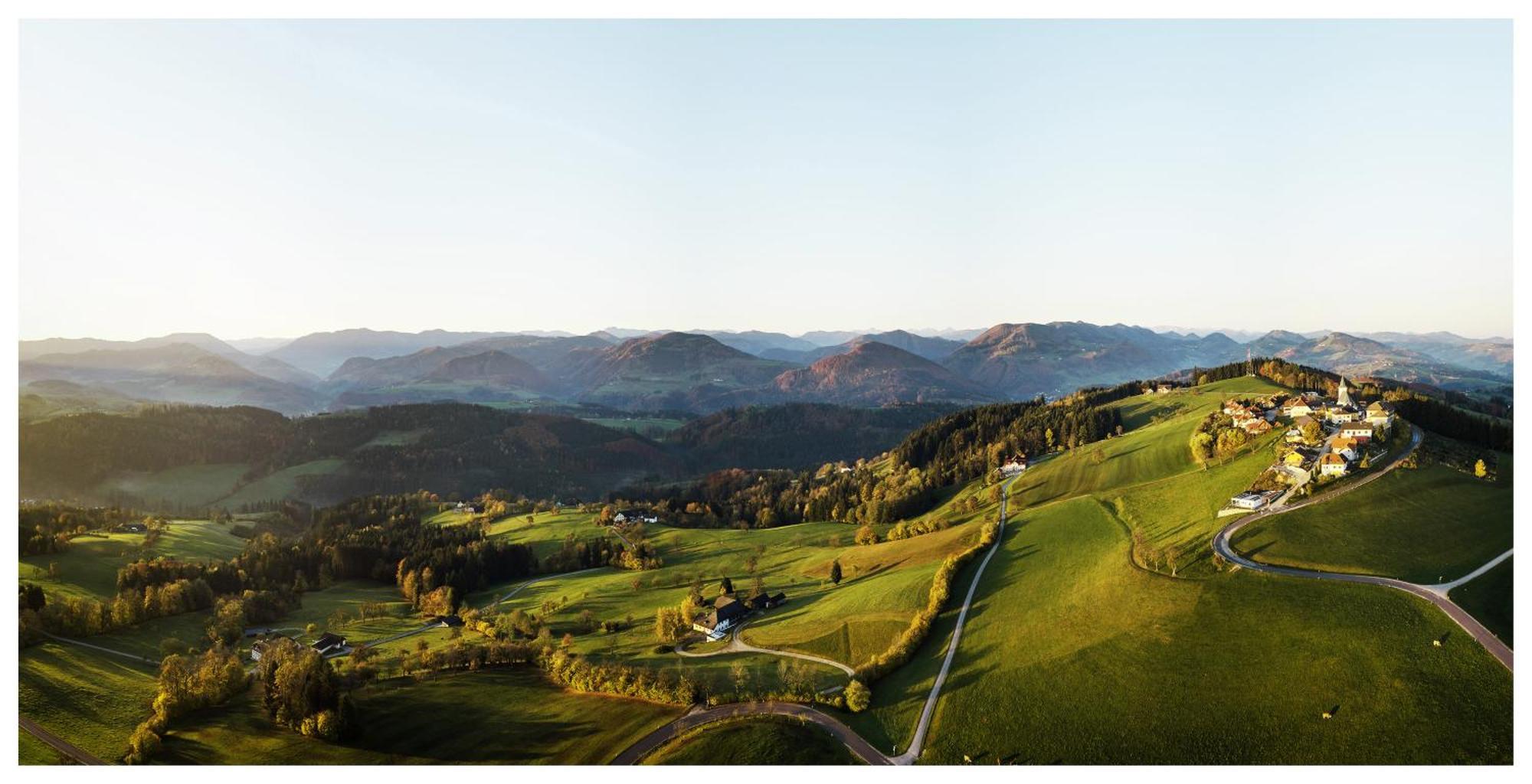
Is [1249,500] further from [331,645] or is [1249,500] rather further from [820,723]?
[331,645]

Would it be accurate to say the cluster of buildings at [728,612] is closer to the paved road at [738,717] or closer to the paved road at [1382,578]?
the paved road at [738,717]

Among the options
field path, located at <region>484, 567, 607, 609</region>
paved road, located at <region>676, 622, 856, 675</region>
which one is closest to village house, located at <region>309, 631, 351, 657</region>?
field path, located at <region>484, 567, 607, 609</region>

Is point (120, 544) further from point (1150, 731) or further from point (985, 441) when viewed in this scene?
point (985, 441)

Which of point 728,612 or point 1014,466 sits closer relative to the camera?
point 728,612

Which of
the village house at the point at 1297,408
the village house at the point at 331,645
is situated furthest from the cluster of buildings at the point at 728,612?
the village house at the point at 1297,408

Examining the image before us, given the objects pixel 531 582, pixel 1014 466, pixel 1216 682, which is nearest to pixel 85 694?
pixel 531 582
